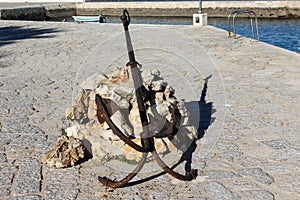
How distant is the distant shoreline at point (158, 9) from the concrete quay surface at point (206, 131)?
1456cm

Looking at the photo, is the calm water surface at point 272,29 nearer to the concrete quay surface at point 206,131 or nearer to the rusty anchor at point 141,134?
the concrete quay surface at point 206,131

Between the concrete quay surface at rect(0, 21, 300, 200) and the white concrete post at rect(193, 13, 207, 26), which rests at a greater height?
the white concrete post at rect(193, 13, 207, 26)

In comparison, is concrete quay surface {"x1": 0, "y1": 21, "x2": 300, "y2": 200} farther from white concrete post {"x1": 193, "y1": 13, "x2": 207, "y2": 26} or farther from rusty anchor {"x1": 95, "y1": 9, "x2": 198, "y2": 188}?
white concrete post {"x1": 193, "y1": 13, "x2": 207, "y2": 26}

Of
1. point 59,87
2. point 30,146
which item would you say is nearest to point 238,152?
point 30,146

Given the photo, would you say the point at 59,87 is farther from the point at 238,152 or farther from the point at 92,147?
the point at 238,152

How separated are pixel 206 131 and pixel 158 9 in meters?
23.4

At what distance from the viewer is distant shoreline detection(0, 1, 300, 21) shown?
23.9 meters

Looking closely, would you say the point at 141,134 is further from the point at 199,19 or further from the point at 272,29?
the point at 272,29

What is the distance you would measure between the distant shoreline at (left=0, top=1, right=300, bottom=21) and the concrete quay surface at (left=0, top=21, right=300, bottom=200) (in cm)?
1456

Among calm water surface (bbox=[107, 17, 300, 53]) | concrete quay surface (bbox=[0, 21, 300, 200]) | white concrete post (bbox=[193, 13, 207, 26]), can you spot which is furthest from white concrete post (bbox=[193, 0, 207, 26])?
concrete quay surface (bbox=[0, 21, 300, 200])

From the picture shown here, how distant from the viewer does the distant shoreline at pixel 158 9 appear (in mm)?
23859

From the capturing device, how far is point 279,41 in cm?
1609

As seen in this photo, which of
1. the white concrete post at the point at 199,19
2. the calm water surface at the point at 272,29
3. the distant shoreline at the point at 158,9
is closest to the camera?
the white concrete post at the point at 199,19

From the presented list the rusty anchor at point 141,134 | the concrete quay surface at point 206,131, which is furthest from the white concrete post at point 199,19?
the rusty anchor at point 141,134
